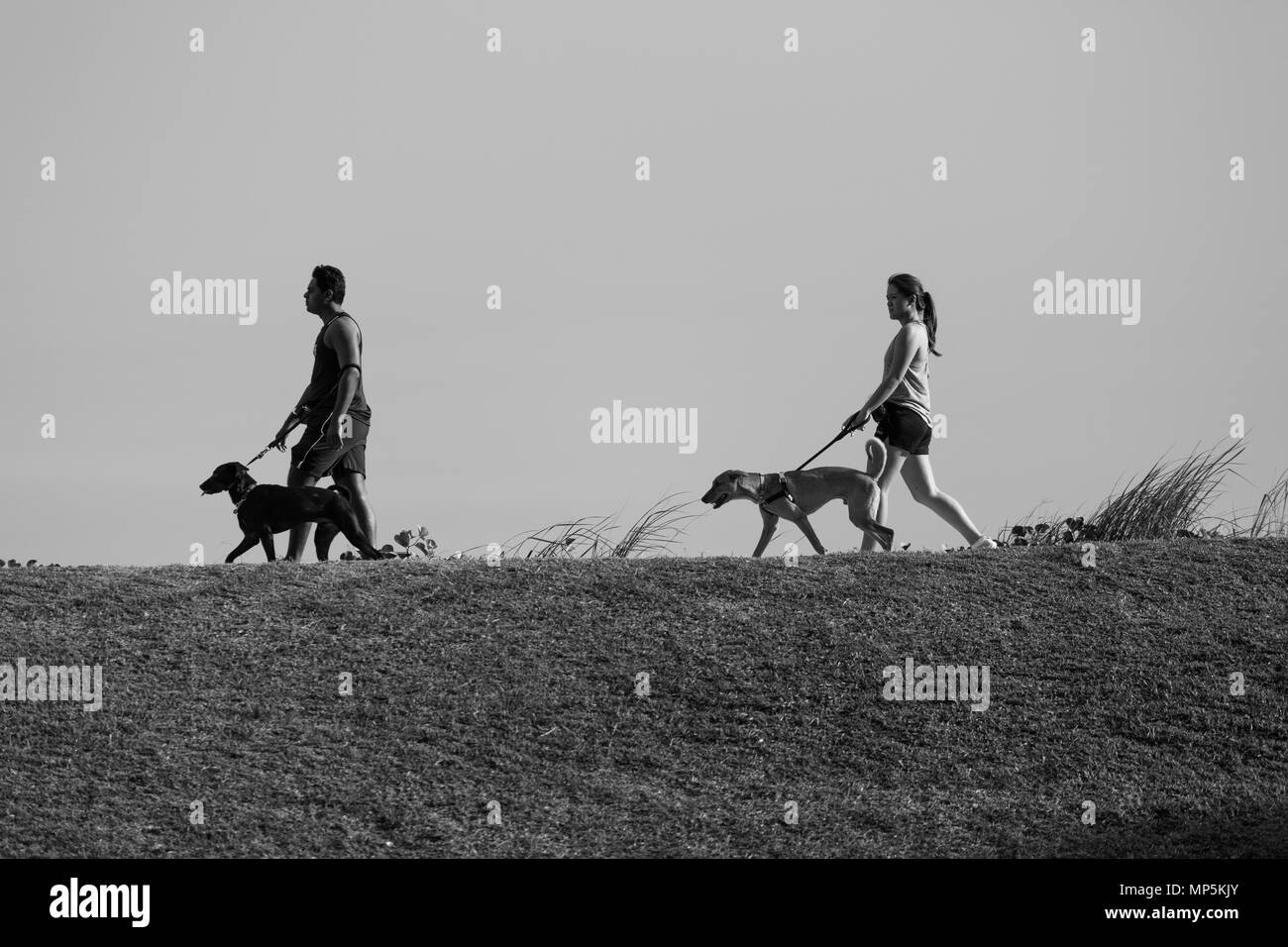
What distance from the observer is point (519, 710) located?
10.7 meters

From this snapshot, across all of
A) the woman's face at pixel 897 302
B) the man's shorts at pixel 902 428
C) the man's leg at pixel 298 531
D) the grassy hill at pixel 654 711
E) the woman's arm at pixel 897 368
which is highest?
the woman's face at pixel 897 302

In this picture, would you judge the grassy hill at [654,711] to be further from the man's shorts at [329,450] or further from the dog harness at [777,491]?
the man's shorts at [329,450]

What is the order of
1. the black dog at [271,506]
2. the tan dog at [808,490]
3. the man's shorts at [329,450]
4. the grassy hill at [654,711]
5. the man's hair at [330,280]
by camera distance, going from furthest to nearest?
the man's hair at [330,280] → the tan dog at [808,490] → the man's shorts at [329,450] → the black dog at [271,506] → the grassy hill at [654,711]

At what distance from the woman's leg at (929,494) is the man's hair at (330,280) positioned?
15.7 ft

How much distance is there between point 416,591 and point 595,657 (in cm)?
178

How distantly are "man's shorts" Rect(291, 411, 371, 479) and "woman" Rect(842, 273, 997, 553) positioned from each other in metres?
3.91

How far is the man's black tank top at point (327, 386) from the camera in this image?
1327 cm

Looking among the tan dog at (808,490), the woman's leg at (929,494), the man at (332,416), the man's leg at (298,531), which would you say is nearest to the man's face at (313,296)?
the man at (332,416)

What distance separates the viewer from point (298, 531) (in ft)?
43.8

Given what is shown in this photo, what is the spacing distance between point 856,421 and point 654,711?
359cm

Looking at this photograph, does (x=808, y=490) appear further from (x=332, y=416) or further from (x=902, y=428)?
(x=332, y=416)

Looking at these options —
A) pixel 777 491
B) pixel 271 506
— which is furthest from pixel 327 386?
pixel 777 491
